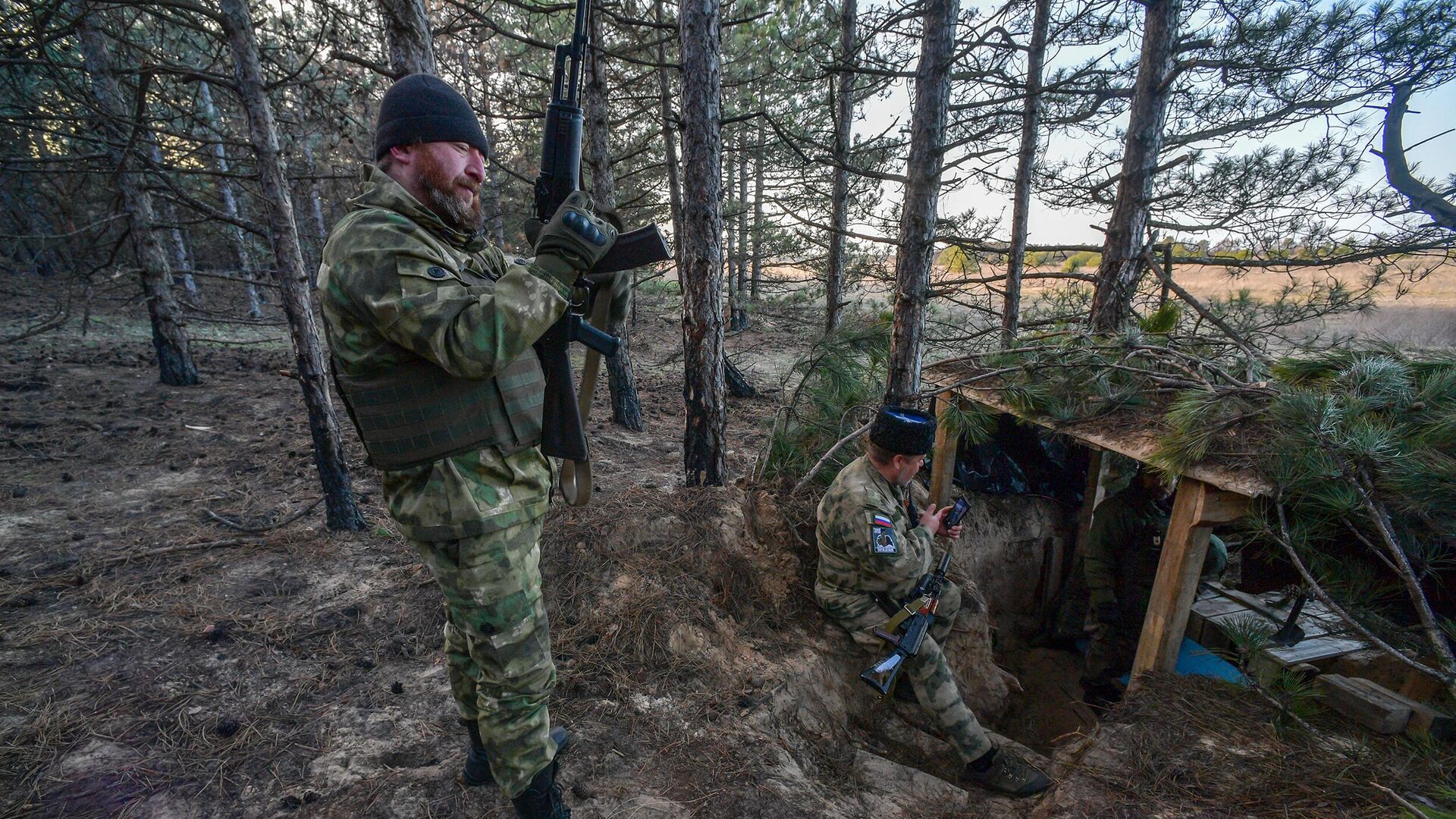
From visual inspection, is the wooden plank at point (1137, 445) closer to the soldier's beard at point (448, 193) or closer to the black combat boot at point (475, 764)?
the black combat boot at point (475, 764)

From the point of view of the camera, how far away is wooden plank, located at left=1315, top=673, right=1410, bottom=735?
287cm

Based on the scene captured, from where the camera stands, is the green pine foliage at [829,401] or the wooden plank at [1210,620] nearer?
the wooden plank at [1210,620]

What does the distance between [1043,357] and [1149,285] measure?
2.36 m

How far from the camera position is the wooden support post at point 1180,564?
3340 millimetres

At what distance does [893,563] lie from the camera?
365 centimetres

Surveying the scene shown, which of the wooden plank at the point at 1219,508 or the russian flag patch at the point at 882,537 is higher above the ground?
the wooden plank at the point at 1219,508

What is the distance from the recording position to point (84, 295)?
477cm

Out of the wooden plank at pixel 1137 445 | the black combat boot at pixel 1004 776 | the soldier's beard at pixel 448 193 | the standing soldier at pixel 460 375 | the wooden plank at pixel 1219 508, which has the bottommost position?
the black combat boot at pixel 1004 776

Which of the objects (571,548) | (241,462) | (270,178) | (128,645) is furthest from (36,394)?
(571,548)

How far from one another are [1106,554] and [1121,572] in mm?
246

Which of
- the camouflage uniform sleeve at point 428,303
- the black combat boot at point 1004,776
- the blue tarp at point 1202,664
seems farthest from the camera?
the blue tarp at point 1202,664

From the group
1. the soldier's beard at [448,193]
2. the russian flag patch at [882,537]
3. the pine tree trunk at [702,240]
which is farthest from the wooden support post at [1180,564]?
the soldier's beard at [448,193]

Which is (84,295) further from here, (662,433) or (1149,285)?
(1149,285)

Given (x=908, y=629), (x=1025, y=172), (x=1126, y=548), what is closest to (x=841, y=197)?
(x=1025, y=172)
